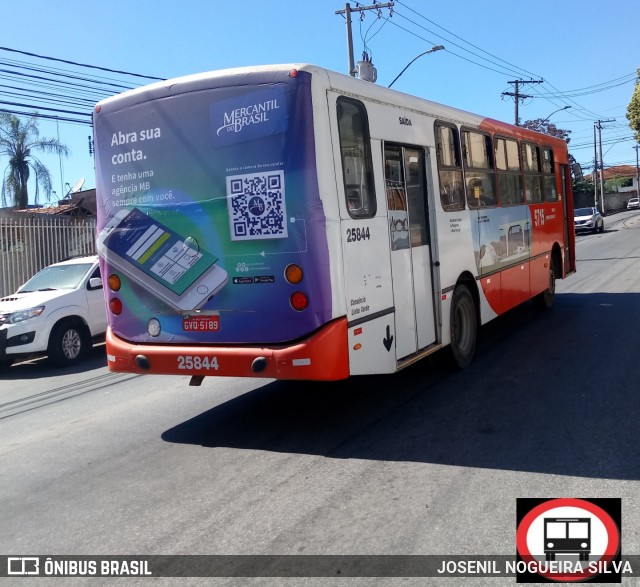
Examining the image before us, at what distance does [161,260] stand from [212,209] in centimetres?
72

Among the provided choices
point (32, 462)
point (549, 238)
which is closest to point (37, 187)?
point (549, 238)

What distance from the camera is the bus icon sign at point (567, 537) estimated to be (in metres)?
3.86

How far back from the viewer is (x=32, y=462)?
5.99 m

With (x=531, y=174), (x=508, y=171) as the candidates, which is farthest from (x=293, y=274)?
(x=531, y=174)

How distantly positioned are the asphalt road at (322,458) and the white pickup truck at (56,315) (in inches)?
56.8

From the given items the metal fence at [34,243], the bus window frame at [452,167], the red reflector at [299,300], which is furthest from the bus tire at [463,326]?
the metal fence at [34,243]

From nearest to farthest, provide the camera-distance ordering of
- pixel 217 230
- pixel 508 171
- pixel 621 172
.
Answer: pixel 217 230 < pixel 508 171 < pixel 621 172

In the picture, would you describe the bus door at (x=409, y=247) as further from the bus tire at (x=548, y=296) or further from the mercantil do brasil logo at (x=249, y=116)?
the bus tire at (x=548, y=296)

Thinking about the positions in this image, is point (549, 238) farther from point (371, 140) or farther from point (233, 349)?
point (233, 349)

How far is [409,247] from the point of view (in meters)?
6.94

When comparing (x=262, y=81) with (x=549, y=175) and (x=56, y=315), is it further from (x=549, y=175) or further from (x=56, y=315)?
(x=549, y=175)

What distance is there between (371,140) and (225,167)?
138cm

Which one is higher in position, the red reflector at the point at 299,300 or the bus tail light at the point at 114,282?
the bus tail light at the point at 114,282

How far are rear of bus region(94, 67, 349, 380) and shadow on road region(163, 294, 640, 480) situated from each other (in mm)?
812
